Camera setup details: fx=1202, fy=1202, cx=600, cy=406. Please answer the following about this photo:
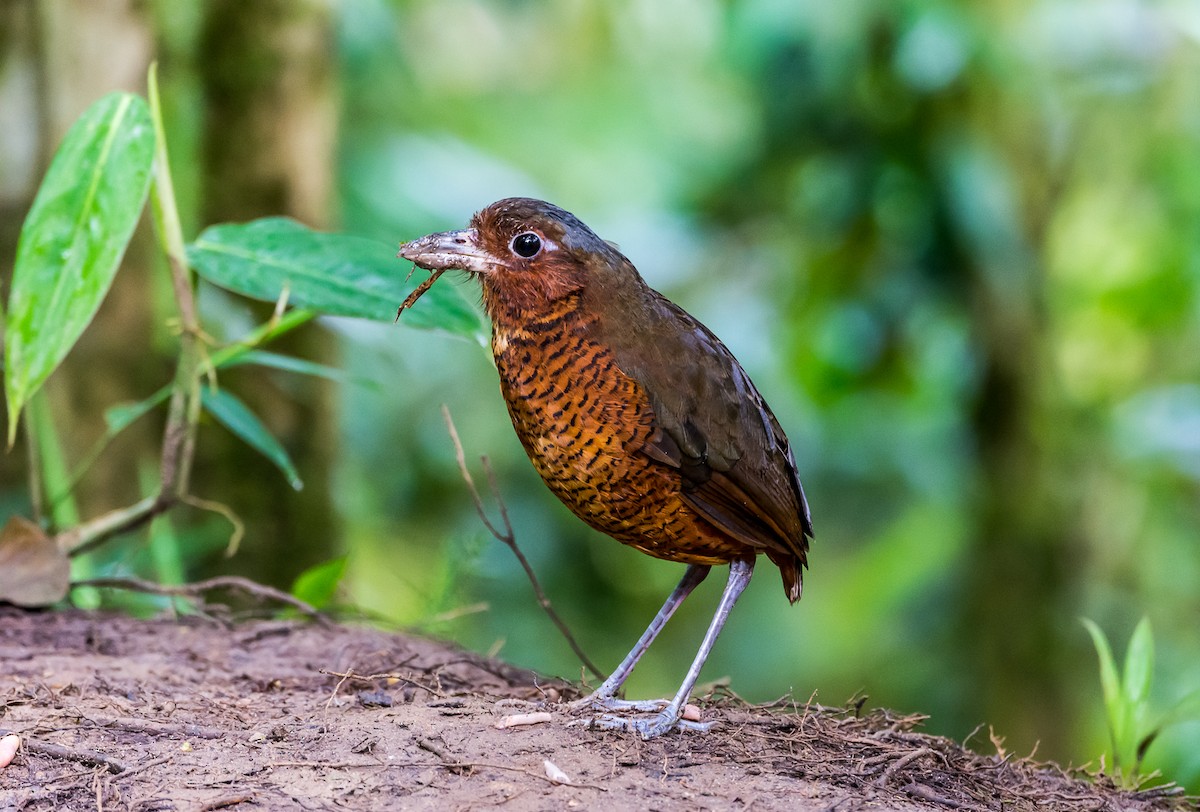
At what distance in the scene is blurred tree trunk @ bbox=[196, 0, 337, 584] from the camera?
15.3ft

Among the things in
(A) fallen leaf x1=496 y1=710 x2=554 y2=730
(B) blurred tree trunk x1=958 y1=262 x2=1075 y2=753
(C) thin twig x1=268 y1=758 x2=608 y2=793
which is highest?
(B) blurred tree trunk x1=958 y1=262 x2=1075 y2=753

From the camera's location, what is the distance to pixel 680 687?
283 centimetres

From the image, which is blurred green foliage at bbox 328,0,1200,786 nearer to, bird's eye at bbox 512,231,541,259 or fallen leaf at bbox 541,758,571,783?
bird's eye at bbox 512,231,541,259

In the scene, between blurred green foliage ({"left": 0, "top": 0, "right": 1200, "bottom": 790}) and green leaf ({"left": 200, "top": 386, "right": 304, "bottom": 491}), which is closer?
green leaf ({"left": 200, "top": 386, "right": 304, "bottom": 491})

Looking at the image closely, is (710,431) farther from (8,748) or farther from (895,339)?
(895,339)

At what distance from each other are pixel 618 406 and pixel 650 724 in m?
0.72

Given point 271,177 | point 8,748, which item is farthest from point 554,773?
point 271,177

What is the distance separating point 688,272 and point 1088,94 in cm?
206

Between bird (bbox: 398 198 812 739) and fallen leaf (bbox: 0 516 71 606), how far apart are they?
5.31 feet

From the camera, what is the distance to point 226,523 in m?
4.71

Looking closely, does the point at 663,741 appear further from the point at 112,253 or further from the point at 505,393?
the point at 112,253

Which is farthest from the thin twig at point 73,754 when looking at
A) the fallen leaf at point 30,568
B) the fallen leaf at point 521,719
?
the fallen leaf at point 30,568

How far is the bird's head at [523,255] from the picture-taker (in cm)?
284

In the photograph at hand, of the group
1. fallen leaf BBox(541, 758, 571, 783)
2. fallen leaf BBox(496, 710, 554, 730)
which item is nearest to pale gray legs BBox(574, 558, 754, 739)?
fallen leaf BBox(496, 710, 554, 730)
